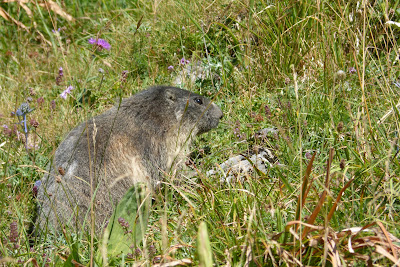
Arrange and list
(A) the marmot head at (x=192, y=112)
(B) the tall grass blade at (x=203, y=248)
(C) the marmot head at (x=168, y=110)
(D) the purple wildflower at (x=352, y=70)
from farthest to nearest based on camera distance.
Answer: (A) the marmot head at (x=192, y=112)
(C) the marmot head at (x=168, y=110)
(D) the purple wildflower at (x=352, y=70)
(B) the tall grass blade at (x=203, y=248)

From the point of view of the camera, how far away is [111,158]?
14.6ft

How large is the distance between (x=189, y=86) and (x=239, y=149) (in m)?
1.66

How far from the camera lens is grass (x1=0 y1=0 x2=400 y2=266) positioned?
9.21ft

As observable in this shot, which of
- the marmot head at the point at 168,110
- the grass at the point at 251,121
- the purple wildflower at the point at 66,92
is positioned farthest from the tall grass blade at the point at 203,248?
the purple wildflower at the point at 66,92

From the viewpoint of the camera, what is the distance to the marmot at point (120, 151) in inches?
161

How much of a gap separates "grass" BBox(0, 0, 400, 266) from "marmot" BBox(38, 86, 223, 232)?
226mm

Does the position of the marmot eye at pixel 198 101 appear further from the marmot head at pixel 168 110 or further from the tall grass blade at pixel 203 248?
the tall grass blade at pixel 203 248

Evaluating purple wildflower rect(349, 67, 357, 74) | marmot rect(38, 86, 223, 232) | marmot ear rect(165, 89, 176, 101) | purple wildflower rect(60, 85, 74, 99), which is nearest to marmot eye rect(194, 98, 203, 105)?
marmot rect(38, 86, 223, 232)

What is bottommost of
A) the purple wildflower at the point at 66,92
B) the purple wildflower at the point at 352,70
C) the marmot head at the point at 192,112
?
the marmot head at the point at 192,112

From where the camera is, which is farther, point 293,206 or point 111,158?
point 111,158

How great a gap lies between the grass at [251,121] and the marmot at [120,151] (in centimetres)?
23

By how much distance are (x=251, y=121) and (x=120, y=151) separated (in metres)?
1.60

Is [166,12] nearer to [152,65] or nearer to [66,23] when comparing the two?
[152,65]

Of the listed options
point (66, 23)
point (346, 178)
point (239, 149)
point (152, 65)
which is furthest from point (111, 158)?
point (66, 23)
